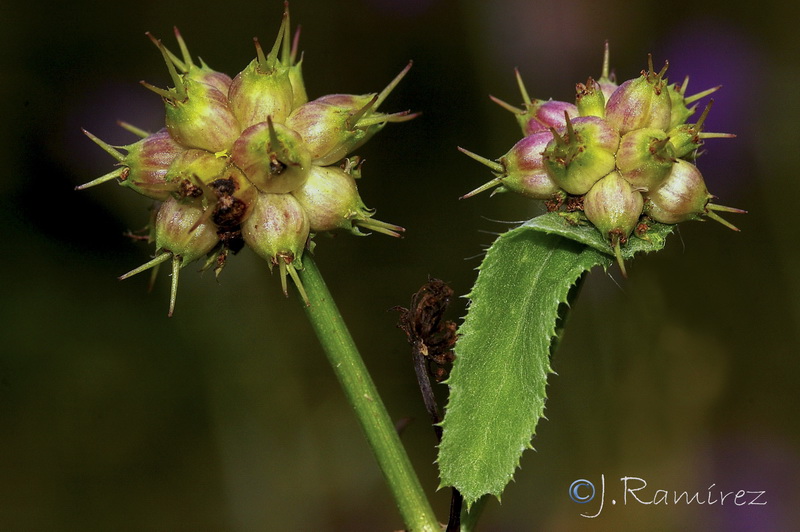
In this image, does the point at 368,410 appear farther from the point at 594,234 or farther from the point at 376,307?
the point at 376,307

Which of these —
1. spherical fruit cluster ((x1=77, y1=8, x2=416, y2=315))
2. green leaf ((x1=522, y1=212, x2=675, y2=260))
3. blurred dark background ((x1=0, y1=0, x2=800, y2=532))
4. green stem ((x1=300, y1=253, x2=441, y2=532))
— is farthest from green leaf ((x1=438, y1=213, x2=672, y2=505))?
blurred dark background ((x1=0, y1=0, x2=800, y2=532))

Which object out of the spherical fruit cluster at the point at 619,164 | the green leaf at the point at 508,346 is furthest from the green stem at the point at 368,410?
the spherical fruit cluster at the point at 619,164

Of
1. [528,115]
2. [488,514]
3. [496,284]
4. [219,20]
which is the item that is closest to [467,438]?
[496,284]

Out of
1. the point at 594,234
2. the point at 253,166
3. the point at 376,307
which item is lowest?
the point at 376,307

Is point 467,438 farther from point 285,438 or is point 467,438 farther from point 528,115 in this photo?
point 285,438

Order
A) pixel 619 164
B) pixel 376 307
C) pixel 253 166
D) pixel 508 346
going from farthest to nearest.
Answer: pixel 376 307 < pixel 508 346 < pixel 619 164 < pixel 253 166

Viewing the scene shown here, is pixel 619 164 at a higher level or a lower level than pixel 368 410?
higher

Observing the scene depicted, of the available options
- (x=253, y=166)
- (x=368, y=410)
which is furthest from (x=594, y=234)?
(x=253, y=166)
